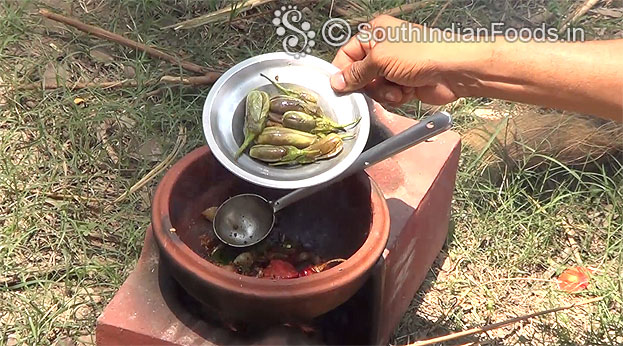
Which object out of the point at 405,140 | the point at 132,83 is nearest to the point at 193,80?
the point at 132,83

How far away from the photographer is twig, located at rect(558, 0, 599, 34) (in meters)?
3.94

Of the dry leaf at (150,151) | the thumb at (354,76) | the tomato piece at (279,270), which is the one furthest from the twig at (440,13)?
the tomato piece at (279,270)

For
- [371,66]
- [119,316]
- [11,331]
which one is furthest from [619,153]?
[11,331]

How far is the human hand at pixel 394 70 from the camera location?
216 cm

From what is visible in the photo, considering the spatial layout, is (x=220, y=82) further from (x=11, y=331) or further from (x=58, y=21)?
(x=58, y=21)

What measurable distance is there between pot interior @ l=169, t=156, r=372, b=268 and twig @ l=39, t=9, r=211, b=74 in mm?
1242

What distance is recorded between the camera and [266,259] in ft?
8.18

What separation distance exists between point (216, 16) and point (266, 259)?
169 centimetres

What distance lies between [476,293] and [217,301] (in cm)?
129

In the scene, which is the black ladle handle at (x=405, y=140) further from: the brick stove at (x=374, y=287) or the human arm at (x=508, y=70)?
the brick stove at (x=374, y=287)

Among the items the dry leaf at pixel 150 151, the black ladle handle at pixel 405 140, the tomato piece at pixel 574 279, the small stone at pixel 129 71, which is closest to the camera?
the black ladle handle at pixel 405 140

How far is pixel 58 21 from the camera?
374 centimetres

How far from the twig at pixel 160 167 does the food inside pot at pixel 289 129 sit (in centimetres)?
111

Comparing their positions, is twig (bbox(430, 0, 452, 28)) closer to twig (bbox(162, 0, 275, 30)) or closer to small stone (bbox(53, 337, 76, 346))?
twig (bbox(162, 0, 275, 30))
